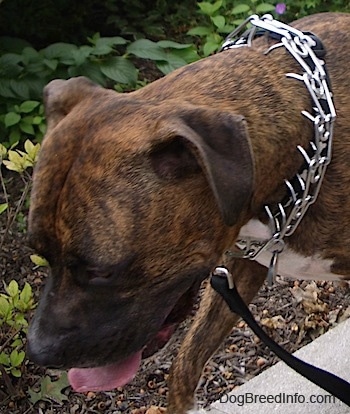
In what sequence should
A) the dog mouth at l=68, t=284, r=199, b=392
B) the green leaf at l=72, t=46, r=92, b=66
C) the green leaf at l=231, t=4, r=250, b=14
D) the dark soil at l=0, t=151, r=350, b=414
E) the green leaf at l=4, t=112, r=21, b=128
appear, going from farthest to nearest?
1. the green leaf at l=231, t=4, r=250, b=14
2. the green leaf at l=72, t=46, r=92, b=66
3. the green leaf at l=4, t=112, r=21, b=128
4. the dark soil at l=0, t=151, r=350, b=414
5. the dog mouth at l=68, t=284, r=199, b=392

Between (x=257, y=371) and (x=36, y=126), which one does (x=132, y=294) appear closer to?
(x=257, y=371)

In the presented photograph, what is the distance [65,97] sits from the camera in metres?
2.65

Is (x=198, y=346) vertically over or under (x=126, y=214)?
under

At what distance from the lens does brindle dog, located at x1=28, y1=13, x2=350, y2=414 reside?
2311 millimetres

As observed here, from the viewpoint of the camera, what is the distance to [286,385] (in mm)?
3525

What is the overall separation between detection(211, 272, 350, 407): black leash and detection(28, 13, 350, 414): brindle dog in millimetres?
→ 386

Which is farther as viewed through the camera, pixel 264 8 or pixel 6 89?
pixel 264 8

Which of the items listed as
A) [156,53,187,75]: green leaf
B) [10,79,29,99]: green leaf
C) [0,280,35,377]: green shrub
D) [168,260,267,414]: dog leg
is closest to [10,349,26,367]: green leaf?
[0,280,35,377]: green shrub

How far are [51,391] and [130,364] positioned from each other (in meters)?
1.12

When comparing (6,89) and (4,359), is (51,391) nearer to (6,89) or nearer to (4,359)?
(4,359)

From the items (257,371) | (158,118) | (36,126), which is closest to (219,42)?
(36,126)

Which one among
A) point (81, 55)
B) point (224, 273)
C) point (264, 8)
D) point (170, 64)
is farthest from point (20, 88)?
point (224, 273)

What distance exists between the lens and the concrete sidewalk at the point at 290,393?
3.43m

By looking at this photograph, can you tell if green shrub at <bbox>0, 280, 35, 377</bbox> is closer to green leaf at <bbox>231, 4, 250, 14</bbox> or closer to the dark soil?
the dark soil
